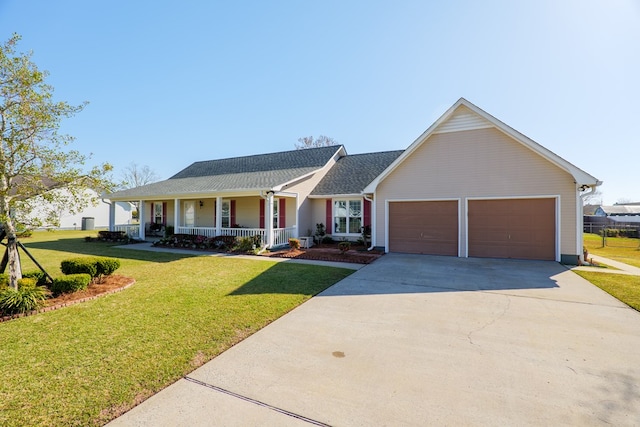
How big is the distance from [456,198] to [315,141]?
2564cm

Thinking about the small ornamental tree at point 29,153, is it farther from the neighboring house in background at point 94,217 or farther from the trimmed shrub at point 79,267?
the neighboring house in background at point 94,217

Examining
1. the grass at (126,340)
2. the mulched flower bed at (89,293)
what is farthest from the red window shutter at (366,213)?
the mulched flower bed at (89,293)

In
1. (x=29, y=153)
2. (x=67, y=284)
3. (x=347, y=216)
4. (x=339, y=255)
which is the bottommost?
(x=339, y=255)

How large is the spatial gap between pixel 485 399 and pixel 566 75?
12321 millimetres

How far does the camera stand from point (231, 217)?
54.0 ft

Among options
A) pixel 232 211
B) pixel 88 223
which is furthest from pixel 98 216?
pixel 232 211

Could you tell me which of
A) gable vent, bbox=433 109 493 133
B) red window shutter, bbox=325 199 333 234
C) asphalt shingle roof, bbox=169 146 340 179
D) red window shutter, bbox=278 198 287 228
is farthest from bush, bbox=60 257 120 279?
gable vent, bbox=433 109 493 133

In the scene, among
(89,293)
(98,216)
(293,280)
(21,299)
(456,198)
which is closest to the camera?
(21,299)

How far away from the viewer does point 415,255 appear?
469 inches

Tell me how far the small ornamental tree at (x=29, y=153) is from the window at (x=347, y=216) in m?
11.1

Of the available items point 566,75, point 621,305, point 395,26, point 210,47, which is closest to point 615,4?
point 566,75

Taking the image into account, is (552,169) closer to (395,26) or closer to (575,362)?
(395,26)

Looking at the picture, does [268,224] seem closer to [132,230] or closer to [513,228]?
[513,228]

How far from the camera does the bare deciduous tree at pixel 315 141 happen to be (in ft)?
113
